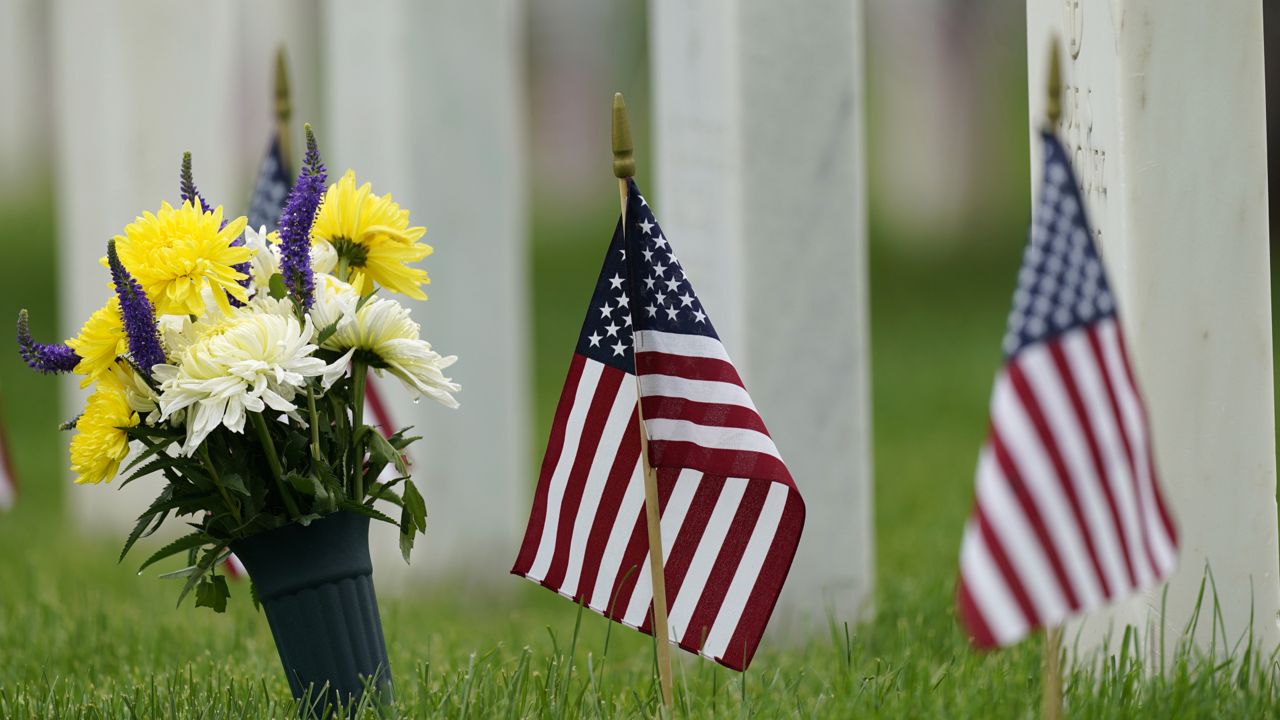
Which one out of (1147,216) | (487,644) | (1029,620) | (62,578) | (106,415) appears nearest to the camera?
(1029,620)

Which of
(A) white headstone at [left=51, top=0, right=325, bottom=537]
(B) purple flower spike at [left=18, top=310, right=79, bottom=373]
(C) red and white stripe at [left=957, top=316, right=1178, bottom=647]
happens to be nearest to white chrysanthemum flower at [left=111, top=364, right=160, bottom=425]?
(B) purple flower spike at [left=18, top=310, right=79, bottom=373]

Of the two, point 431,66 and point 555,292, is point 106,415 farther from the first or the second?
point 555,292

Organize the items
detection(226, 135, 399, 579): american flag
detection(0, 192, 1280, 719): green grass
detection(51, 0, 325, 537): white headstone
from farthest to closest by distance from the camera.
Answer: detection(51, 0, 325, 537): white headstone
detection(226, 135, 399, 579): american flag
detection(0, 192, 1280, 719): green grass

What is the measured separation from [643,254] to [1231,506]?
162cm

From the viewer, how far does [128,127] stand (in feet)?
30.7

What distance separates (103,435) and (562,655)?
2090 mm

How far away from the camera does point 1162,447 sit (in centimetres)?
396

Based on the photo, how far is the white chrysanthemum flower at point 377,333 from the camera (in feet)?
11.4

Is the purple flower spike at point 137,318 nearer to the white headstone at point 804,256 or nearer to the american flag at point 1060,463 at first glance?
the american flag at point 1060,463

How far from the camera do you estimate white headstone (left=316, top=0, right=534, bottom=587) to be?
7.58 m

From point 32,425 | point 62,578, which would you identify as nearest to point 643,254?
point 62,578

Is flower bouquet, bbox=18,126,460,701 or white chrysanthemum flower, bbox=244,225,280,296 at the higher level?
white chrysanthemum flower, bbox=244,225,280,296

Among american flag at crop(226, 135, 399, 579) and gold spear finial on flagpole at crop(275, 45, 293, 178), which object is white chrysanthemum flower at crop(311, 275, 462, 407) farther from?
american flag at crop(226, 135, 399, 579)

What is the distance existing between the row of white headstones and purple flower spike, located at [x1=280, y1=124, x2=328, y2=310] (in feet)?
6.10
